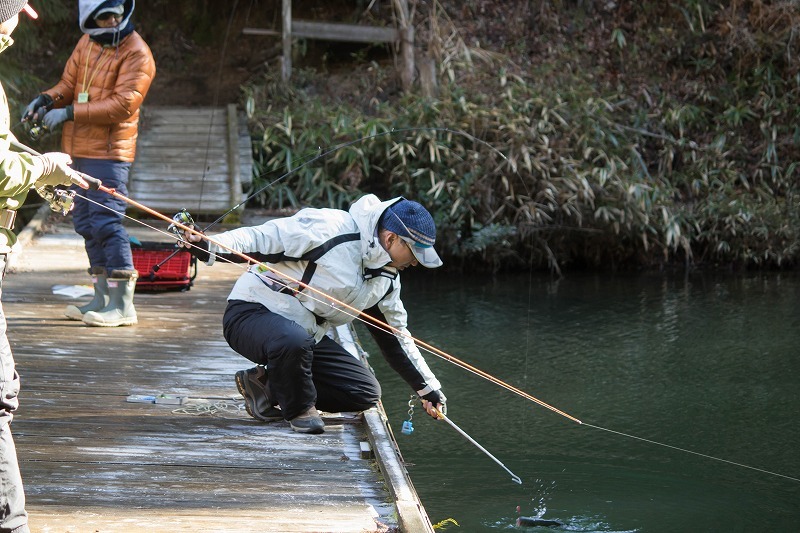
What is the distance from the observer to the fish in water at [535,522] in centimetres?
417

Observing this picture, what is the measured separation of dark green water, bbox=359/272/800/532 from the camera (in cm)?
454

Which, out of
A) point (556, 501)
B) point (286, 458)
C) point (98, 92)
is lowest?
point (556, 501)

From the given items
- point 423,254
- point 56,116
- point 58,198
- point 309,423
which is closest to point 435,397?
point 309,423

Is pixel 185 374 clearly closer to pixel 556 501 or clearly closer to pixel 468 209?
pixel 556 501

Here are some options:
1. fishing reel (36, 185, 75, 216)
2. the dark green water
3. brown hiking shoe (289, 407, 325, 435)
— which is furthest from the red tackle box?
fishing reel (36, 185, 75, 216)

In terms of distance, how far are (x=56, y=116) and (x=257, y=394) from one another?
178cm

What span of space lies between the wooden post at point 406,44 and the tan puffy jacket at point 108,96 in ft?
22.5

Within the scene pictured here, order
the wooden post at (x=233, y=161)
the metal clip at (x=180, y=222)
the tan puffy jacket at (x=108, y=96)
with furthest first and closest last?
the wooden post at (x=233, y=161) → the tan puffy jacket at (x=108, y=96) → the metal clip at (x=180, y=222)

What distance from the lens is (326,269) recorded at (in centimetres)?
371

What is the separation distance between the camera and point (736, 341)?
782 centimetres

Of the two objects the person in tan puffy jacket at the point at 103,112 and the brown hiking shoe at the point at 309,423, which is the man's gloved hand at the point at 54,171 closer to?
the brown hiking shoe at the point at 309,423

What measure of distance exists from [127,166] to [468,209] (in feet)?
16.5

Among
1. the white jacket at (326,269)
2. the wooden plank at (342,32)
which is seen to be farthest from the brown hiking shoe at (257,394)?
the wooden plank at (342,32)

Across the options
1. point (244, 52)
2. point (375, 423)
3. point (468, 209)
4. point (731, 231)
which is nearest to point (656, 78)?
point (731, 231)
